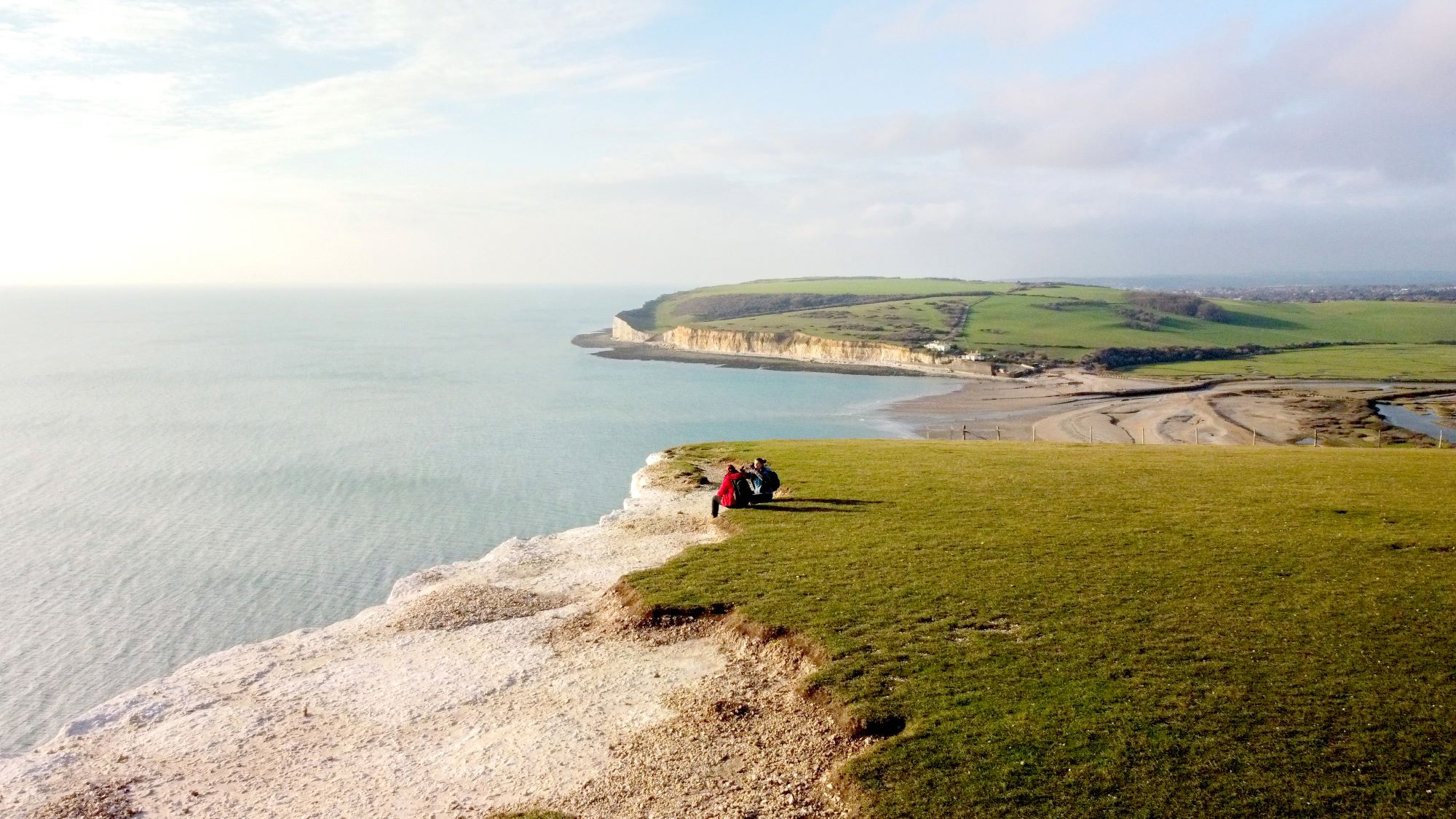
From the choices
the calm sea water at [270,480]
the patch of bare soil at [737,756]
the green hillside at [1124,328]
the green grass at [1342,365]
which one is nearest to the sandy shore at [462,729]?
the patch of bare soil at [737,756]

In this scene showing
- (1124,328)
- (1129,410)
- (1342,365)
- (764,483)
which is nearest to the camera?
(764,483)

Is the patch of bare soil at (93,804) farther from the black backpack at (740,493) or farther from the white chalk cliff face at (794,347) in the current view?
the white chalk cliff face at (794,347)

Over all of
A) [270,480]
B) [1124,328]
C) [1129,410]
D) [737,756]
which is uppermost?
[1124,328]

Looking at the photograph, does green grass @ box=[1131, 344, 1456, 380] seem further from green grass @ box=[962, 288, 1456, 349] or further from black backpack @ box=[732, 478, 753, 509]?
black backpack @ box=[732, 478, 753, 509]

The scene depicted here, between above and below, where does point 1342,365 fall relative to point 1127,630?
above

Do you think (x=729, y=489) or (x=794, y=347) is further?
(x=794, y=347)

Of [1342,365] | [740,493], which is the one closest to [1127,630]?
[740,493]

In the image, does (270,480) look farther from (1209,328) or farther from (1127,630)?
(1209,328)
